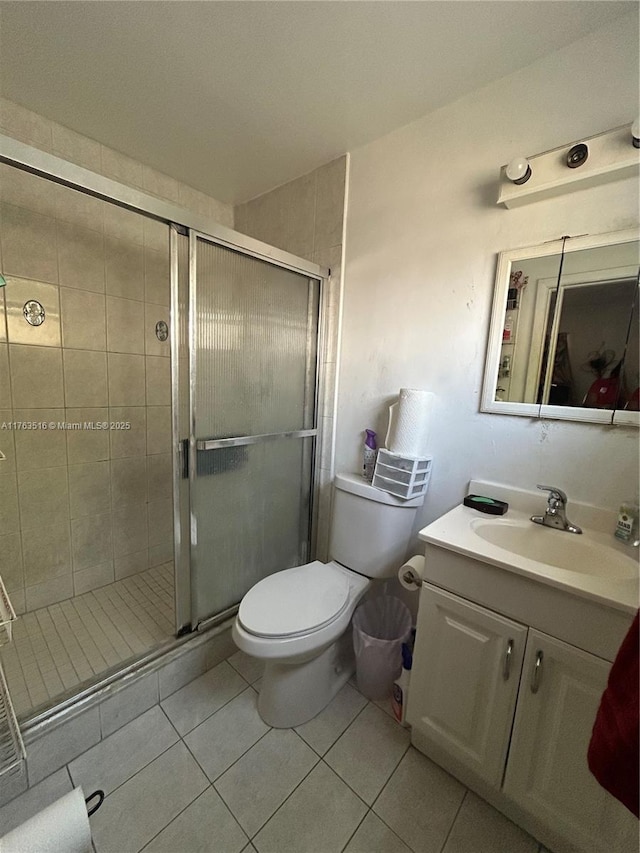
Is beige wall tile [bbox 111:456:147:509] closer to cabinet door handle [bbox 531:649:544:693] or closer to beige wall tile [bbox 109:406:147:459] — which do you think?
beige wall tile [bbox 109:406:147:459]

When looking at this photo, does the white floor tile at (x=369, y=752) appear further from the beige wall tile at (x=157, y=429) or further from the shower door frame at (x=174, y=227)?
the beige wall tile at (x=157, y=429)

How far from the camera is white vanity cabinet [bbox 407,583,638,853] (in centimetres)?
83

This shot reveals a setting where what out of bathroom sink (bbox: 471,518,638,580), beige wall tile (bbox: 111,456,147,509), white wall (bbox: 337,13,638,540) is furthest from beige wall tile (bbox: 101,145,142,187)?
bathroom sink (bbox: 471,518,638,580)

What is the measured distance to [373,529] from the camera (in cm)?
145

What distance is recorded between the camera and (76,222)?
1646 millimetres

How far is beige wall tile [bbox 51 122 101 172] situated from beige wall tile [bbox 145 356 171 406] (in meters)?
0.93

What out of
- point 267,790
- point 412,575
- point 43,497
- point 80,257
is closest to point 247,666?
point 267,790

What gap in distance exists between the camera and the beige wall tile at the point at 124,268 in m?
1.77

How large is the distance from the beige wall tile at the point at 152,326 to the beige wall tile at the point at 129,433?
345mm

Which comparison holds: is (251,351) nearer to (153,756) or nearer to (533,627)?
(533,627)

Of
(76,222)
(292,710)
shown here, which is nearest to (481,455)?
(292,710)

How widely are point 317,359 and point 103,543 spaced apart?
5.14ft

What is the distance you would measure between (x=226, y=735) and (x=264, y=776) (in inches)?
7.9

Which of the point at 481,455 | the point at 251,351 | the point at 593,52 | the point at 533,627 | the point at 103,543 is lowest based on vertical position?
the point at 103,543
